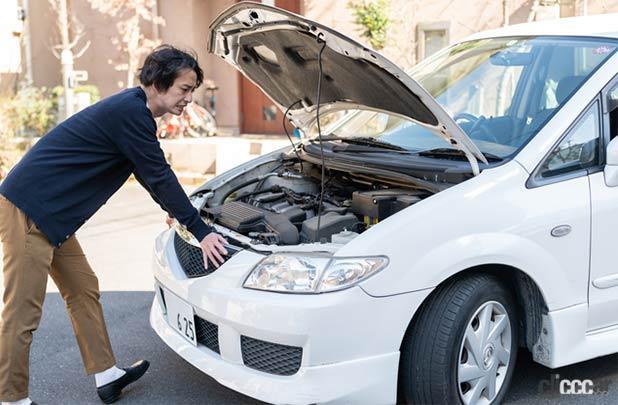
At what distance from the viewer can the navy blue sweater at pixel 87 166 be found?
328 cm

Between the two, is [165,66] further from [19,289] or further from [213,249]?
[19,289]

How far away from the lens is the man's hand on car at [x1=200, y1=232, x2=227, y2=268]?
3248 millimetres

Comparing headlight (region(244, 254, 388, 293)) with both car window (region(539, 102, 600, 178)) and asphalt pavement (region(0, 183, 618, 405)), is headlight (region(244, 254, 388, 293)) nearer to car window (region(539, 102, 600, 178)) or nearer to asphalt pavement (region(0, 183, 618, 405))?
asphalt pavement (region(0, 183, 618, 405))

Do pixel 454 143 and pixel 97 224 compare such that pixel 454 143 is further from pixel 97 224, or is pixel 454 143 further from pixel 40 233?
pixel 97 224

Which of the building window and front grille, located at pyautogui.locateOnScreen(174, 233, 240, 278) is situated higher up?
the building window

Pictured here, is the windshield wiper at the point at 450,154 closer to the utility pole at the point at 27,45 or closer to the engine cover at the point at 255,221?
the engine cover at the point at 255,221

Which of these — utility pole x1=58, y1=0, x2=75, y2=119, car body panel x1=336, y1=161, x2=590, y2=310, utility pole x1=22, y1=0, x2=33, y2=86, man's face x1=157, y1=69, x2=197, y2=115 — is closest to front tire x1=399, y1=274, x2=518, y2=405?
car body panel x1=336, y1=161, x2=590, y2=310

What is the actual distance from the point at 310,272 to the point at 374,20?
848 cm

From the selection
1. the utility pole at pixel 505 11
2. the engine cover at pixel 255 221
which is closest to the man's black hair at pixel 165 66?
the engine cover at pixel 255 221

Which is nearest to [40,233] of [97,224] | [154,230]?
[154,230]

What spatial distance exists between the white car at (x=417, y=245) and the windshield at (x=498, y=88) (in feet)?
0.05

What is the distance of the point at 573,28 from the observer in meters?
4.07

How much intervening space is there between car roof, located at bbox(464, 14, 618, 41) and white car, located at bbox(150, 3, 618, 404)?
24 millimetres

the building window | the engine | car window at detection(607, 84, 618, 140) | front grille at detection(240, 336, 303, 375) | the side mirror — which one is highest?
the building window
